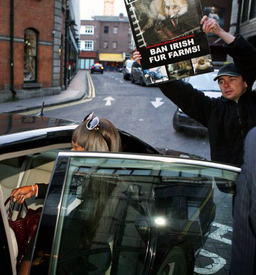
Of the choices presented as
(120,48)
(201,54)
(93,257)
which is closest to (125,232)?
(93,257)

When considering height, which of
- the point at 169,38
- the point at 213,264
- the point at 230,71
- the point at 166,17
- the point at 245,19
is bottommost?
the point at 213,264

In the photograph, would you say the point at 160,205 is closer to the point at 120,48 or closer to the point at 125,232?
the point at 125,232

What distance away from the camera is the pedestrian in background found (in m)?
1.38

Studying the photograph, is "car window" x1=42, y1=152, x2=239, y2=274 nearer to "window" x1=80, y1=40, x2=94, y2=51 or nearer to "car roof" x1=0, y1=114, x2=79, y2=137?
"car roof" x1=0, y1=114, x2=79, y2=137

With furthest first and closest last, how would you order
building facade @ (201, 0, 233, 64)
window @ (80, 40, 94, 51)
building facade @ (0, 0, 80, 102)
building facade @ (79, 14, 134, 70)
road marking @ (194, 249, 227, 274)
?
window @ (80, 40, 94, 51)
building facade @ (79, 14, 134, 70)
building facade @ (201, 0, 233, 64)
building facade @ (0, 0, 80, 102)
road marking @ (194, 249, 227, 274)

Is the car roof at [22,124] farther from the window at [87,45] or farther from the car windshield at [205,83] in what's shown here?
the window at [87,45]

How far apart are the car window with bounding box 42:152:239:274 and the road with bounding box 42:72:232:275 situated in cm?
6

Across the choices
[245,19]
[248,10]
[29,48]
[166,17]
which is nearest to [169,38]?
[166,17]

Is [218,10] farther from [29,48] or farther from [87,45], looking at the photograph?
[87,45]

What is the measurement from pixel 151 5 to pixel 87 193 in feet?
4.97

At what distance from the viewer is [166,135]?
9172 millimetres

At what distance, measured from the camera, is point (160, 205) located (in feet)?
6.03

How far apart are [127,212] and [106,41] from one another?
84.6 meters

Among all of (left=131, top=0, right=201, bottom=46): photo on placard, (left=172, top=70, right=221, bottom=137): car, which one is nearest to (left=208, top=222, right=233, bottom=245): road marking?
(left=131, top=0, right=201, bottom=46): photo on placard
